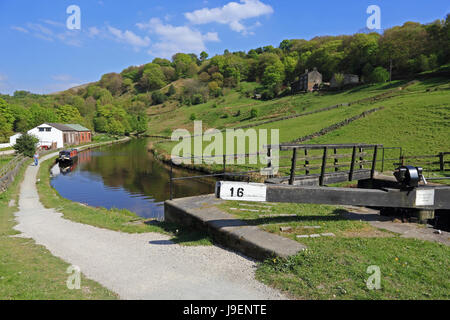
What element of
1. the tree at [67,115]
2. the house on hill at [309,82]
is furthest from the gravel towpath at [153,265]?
the tree at [67,115]

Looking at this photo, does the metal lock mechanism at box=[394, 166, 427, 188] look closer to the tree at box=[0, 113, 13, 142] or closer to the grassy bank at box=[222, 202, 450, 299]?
the grassy bank at box=[222, 202, 450, 299]

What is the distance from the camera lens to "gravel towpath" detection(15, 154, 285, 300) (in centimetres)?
471

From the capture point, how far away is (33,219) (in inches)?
455

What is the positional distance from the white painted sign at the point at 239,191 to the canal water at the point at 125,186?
8.98 metres

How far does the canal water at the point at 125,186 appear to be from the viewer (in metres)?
17.9

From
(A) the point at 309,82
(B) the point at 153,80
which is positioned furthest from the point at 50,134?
(B) the point at 153,80

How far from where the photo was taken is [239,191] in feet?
18.4

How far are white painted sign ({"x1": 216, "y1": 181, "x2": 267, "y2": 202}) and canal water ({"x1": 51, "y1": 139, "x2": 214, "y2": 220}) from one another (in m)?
8.98

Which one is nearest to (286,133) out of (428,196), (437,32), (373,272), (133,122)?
(428,196)

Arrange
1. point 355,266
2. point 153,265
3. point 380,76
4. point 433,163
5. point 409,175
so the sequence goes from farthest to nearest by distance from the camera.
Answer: point 380,76 → point 433,163 → point 409,175 → point 153,265 → point 355,266

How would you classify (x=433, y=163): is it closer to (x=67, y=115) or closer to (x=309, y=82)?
(x=309, y=82)

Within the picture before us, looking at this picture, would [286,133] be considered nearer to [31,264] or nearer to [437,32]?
[31,264]

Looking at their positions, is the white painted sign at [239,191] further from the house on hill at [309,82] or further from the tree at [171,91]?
the tree at [171,91]

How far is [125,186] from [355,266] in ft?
69.1
